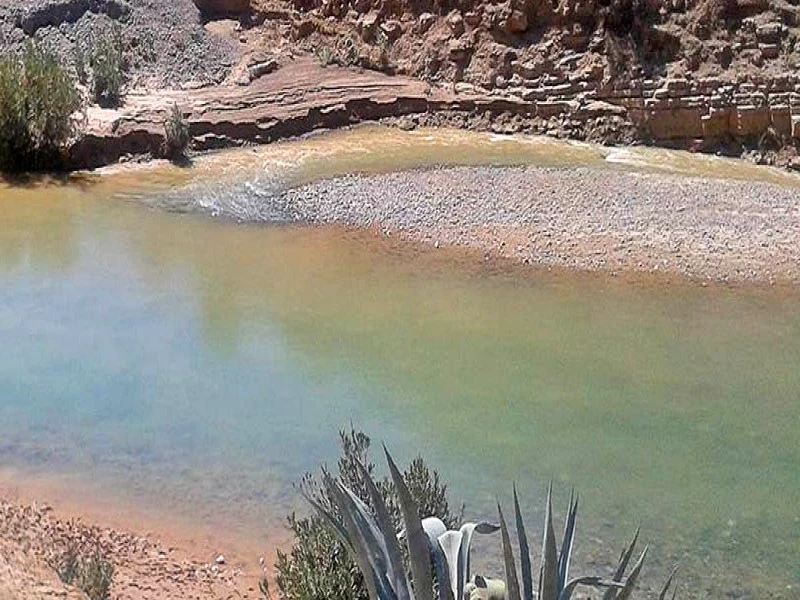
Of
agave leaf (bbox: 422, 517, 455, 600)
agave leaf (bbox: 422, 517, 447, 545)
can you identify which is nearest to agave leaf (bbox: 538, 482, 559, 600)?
agave leaf (bbox: 422, 517, 455, 600)

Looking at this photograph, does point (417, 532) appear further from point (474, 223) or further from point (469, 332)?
point (474, 223)

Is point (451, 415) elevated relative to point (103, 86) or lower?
lower

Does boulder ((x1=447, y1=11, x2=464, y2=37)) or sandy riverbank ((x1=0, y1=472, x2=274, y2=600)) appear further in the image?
boulder ((x1=447, y1=11, x2=464, y2=37))

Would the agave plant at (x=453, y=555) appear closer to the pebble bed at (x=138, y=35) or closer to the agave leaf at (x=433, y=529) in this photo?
the agave leaf at (x=433, y=529)

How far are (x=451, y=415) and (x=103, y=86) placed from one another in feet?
32.9

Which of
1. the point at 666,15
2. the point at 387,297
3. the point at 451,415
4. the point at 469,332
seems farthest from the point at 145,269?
the point at 666,15

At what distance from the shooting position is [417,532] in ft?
12.7

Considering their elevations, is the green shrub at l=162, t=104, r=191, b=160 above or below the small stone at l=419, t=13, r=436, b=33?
below

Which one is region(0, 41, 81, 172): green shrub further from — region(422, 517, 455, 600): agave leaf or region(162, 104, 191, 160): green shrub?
region(422, 517, 455, 600): agave leaf

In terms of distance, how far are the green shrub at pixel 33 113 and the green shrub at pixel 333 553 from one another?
1009cm

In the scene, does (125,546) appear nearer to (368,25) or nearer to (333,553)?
(333,553)

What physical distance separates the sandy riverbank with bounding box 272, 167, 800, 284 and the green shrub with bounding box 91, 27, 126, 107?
390cm

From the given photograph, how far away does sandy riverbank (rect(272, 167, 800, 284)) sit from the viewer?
1191 centimetres

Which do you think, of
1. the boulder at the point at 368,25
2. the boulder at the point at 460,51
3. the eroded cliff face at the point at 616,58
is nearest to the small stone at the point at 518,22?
the eroded cliff face at the point at 616,58
